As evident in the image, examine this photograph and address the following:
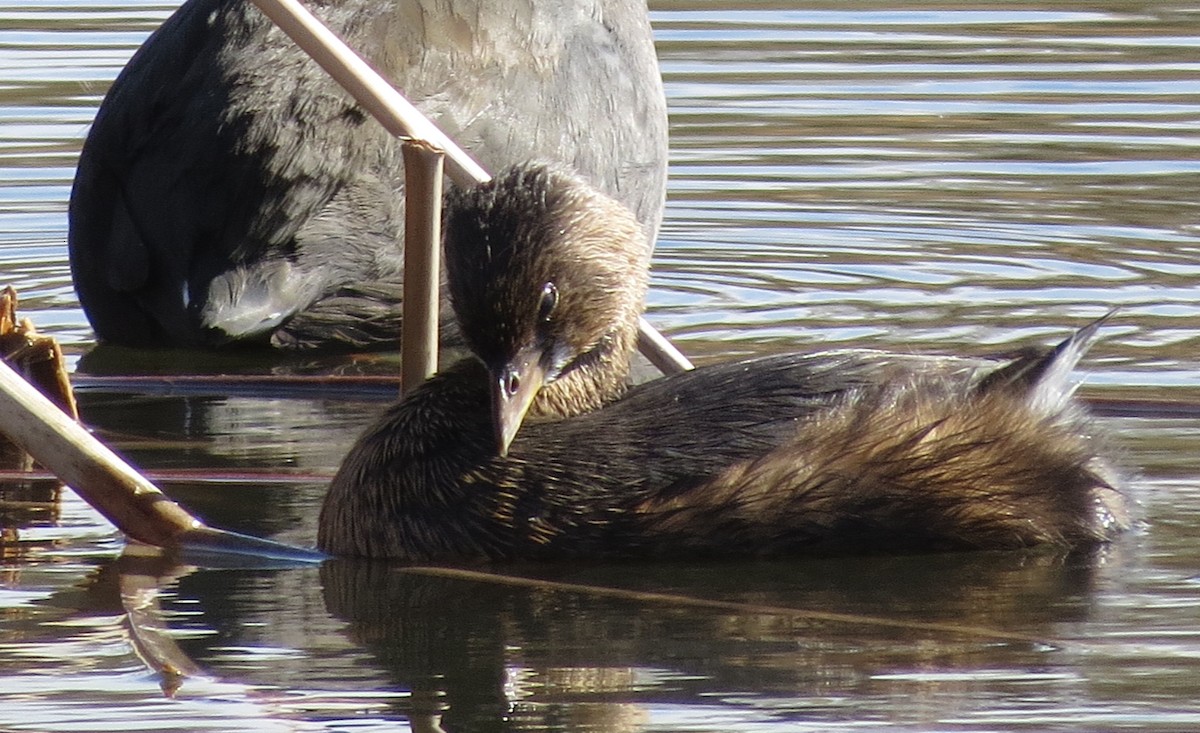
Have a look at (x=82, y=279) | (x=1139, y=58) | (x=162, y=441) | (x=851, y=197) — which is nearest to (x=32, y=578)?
(x=162, y=441)

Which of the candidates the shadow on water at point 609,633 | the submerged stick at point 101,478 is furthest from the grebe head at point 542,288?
the submerged stick at point 101,478

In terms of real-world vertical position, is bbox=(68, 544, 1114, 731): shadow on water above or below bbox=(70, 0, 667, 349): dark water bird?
below

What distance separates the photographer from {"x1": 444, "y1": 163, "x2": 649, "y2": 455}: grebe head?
185 inches

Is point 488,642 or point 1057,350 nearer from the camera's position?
point 488,642

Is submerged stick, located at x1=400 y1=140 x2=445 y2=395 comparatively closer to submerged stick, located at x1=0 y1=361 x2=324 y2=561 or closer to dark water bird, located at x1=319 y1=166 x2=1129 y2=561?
dark water bird, located at x1=319 y1=166 x2=1129 y2=561

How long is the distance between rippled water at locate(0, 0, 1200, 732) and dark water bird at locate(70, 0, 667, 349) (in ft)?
0.98

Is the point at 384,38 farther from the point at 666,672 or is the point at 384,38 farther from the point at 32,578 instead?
the point at 666,672

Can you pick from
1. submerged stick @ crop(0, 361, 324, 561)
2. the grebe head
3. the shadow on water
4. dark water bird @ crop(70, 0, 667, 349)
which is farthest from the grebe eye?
dark water bird @ crop(70, 0, 667, 349)

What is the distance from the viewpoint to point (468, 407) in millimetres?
4984

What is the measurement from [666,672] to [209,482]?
171cm

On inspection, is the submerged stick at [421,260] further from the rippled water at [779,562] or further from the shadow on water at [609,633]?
the shadow on water at [609,633]

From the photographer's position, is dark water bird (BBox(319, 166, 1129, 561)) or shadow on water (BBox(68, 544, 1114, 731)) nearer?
shadow on water (BBox(68, 544, 1114, 731))

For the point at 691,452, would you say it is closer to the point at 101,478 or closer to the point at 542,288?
the point at 542,288

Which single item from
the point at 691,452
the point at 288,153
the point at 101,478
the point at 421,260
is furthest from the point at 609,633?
the point at 288,153
